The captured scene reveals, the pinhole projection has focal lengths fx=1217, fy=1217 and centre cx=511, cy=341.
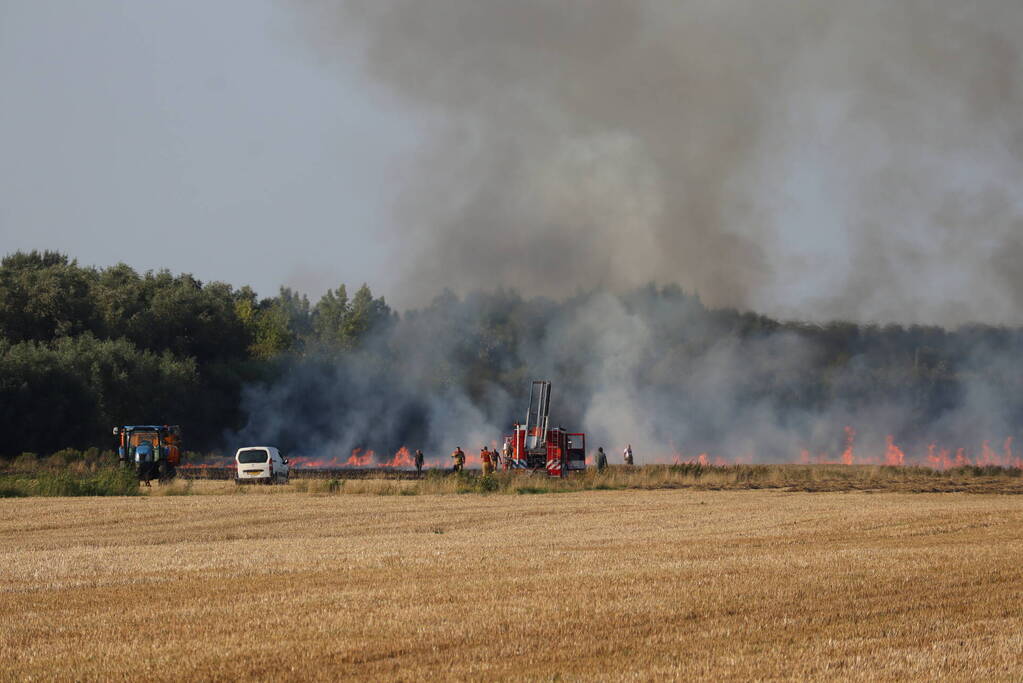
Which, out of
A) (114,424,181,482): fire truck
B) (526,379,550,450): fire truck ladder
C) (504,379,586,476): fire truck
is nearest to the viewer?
(114,424,181,482): fire truck

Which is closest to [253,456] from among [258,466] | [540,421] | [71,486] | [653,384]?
[258,466]

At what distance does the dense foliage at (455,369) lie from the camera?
6225cm

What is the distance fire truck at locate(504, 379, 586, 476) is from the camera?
52.2 metres

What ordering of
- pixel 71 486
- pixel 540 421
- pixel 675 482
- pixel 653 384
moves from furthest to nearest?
1. pixel 653 384
2. pixel 540 421
3. pixel 675 482
4. pixel 71 486

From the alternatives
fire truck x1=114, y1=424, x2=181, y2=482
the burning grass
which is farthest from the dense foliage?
fire truck x1=114, y1=424, x2=181, y2=482

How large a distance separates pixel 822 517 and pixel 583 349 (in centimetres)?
5159

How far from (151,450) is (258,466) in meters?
4.33

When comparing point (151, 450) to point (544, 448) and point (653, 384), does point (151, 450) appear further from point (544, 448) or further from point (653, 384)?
point (653, 384)

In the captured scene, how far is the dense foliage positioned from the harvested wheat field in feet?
123

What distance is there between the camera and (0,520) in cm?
2819

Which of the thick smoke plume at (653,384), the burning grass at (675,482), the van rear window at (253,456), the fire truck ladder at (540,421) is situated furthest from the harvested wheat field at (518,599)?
the thick smoke plume at (653,384)

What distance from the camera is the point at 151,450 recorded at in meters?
47.9

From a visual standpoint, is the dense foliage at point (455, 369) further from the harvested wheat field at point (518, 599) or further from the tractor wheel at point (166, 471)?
the harvested wheat field at point (518, 599)

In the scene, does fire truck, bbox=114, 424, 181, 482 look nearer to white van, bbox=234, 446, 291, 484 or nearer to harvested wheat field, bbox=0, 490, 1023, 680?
white van, bbox=234, 446, 291, 484
